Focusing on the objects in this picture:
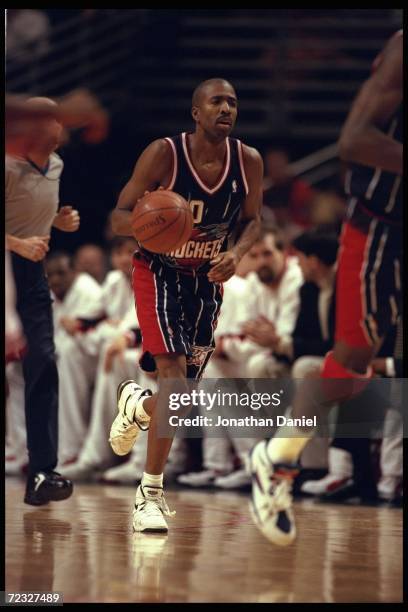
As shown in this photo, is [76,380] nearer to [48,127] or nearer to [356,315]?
[48,127]

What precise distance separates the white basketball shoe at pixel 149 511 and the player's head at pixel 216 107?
1549 mm

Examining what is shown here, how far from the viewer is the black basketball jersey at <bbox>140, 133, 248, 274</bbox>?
4.86 metres

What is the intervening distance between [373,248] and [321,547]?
1237 mm

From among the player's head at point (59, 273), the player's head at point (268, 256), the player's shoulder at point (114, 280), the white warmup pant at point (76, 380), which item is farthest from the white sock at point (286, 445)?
the player's head at point (59, 273)

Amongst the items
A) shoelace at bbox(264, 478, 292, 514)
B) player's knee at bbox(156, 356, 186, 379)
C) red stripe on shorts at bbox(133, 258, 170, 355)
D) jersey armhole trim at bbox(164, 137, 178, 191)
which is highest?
jersey armhole trim at bbox(164, 137, 178, 191)

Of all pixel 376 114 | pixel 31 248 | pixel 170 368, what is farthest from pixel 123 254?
pixel 376 114

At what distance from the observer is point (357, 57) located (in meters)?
10.3

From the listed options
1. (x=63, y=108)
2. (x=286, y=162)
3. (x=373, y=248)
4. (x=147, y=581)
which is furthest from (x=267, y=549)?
(x=286, y=162)

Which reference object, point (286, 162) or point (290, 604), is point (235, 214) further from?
point (286, 162)

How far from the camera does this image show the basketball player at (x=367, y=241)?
4.40 metres

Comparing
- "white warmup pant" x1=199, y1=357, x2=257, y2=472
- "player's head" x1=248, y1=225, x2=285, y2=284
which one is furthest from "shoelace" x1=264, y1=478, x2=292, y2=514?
"player's head" x1=248, y1=225, x2=285, y2=284

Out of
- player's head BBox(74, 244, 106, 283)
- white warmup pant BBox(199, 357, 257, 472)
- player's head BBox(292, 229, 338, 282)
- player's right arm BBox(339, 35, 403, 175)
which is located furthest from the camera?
player's head BBox(74, 244, 106, 283)

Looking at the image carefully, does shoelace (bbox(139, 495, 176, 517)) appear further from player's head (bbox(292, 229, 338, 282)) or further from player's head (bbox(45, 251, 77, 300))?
player's head (bbox(45, 251, 77, 300))

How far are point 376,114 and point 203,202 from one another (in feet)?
2.90
